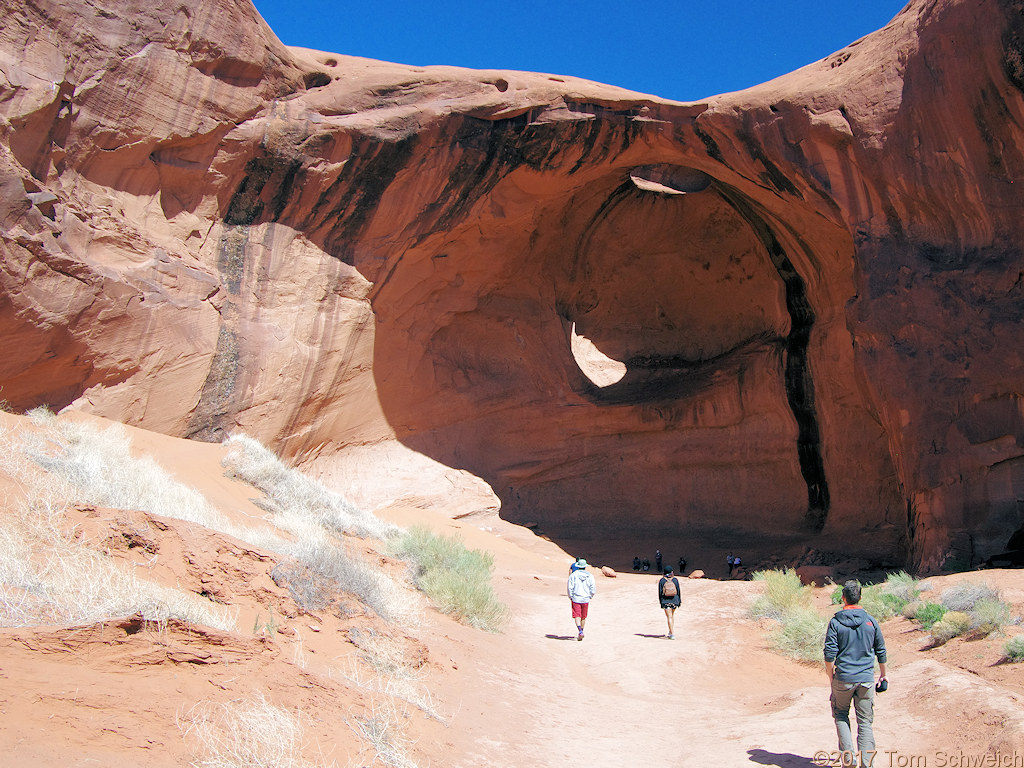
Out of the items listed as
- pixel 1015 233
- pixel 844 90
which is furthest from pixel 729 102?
pixel 1015 233

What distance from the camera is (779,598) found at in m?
9.35

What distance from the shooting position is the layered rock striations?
11.3 meters

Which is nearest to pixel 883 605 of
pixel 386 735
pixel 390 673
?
pixel 390 673

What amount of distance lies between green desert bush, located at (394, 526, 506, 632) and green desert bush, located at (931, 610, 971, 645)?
427cm

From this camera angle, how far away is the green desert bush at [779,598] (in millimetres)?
9188

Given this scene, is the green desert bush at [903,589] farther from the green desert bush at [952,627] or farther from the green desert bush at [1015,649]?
the green desert bush at [1015,649]

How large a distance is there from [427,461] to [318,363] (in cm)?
352

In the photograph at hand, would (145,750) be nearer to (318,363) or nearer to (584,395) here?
(318,363)

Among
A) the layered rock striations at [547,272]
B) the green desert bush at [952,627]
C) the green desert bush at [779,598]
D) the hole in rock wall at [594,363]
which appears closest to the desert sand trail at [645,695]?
the green desert bush at [779,598]

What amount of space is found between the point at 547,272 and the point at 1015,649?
13.8m

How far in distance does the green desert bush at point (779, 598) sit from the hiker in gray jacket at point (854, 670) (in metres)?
5.06

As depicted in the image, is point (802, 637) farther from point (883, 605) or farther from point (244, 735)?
point (244, 735)

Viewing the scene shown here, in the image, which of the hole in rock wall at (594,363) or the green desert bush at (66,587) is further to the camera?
the hole in rock wall at (594,363)

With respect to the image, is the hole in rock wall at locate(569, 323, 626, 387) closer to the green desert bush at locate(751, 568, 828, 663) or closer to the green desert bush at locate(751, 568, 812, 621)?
the green desert bush at locate(751, 568, 828, 663)
